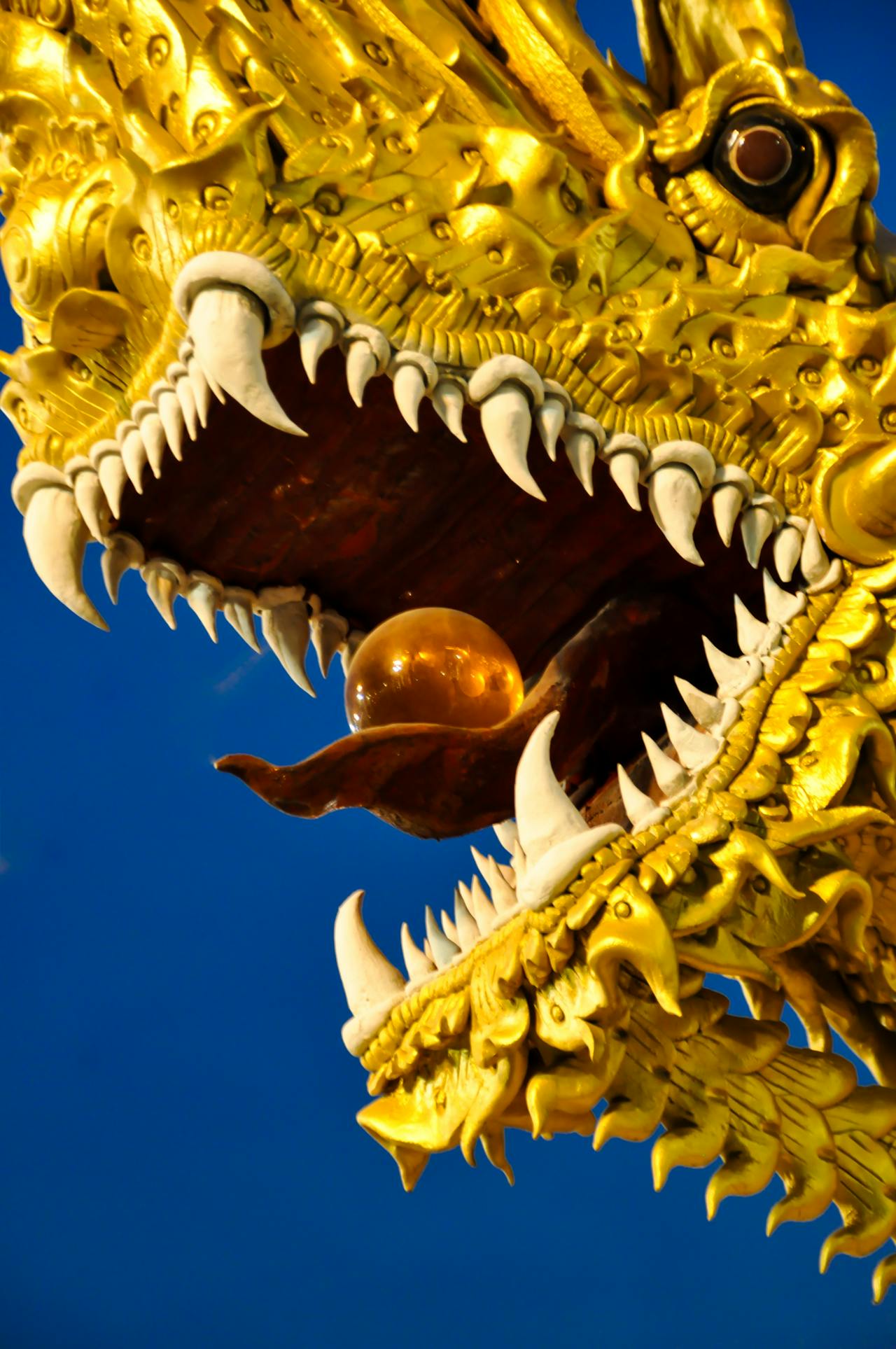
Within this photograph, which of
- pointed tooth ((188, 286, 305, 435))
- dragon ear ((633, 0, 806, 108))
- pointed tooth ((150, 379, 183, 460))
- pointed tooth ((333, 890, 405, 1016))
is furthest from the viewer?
dragon ear ((633, 0, 806, 108))

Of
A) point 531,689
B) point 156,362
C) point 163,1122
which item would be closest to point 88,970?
point 163,1122

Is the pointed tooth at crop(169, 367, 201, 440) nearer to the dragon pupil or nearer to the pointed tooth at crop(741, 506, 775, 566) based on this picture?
the pointed tooth at crop(741, 506, 775, 566)

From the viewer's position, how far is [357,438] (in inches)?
63.1

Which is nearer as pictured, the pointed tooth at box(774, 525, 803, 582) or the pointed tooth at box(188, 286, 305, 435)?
the pointed tooth at box(188, 286, 305, 435)

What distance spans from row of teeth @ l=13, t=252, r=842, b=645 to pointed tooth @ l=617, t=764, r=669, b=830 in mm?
222

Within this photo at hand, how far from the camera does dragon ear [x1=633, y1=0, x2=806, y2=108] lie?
71.3 inches

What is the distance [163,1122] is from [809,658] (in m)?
2.84

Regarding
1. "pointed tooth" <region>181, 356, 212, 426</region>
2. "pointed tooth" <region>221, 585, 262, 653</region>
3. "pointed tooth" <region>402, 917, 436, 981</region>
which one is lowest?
"pointed tooth" <region>402, 917, 436, 981</region>

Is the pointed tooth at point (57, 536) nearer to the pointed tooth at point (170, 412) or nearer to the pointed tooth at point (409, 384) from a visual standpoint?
the pointed tooth at point (170, 412)

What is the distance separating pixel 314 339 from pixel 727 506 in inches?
17.2

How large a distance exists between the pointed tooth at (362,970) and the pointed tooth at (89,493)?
47 cm

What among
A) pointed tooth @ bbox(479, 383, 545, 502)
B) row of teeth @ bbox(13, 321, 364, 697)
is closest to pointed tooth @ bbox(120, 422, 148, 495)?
row of teeth @ bbox(13, 321, 364, 697)

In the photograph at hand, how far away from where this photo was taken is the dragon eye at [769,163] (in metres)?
1.69

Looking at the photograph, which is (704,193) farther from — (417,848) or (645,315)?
(417,848)
